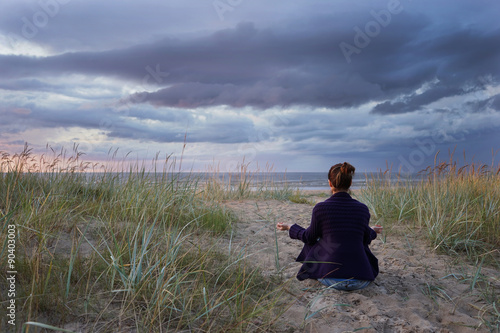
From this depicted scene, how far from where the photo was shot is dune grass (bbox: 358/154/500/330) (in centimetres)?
402

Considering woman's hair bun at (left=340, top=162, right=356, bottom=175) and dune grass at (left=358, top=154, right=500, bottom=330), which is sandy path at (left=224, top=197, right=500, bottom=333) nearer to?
dune grass at (left=358, top=154, right=500, bottom=330)

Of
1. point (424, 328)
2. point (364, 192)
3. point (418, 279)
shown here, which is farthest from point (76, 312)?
point (364, 192)

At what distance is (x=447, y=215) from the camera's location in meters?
5.80

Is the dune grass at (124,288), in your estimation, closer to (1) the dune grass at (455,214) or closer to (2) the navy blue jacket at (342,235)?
(2) the navy blue jacket at (342,235)

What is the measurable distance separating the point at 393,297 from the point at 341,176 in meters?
1.28

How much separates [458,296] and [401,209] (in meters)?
2.75

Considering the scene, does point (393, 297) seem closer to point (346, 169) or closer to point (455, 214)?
point (346, 169)

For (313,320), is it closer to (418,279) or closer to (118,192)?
(418,279)

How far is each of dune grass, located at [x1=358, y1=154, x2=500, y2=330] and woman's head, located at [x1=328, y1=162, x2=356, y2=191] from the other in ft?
5.28

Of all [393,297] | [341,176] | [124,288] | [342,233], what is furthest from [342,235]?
[124,288]

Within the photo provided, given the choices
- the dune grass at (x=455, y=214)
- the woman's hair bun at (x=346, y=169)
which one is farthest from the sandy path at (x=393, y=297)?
the woman's hair bun at (x=346, y=169)

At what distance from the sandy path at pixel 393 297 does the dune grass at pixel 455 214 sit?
0.13 m

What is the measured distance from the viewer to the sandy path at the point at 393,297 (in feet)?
9.52

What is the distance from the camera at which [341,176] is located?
3.39 meters
